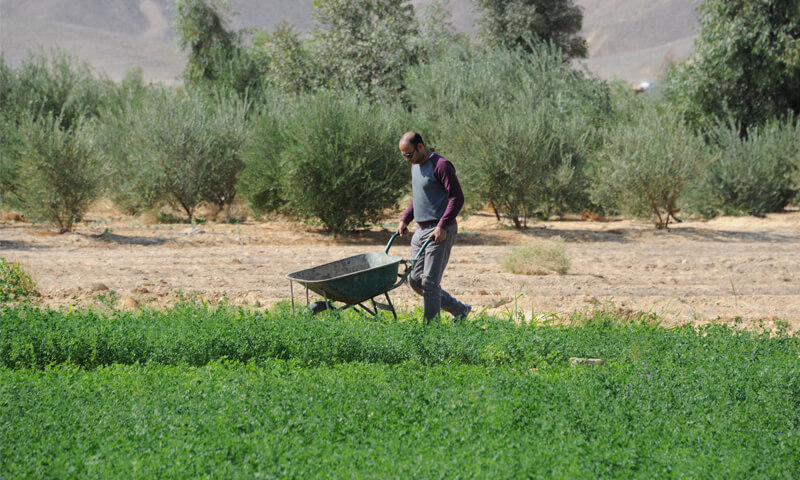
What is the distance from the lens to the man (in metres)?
5.50

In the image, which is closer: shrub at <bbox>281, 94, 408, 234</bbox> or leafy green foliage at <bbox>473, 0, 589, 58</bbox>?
shrub at <bbox>281, 94, 408, 234</bbox>

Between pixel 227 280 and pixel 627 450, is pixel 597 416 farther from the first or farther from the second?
pixel 227 280

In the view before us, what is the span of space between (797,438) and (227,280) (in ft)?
22.6

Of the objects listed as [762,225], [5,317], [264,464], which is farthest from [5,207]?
[762,225]

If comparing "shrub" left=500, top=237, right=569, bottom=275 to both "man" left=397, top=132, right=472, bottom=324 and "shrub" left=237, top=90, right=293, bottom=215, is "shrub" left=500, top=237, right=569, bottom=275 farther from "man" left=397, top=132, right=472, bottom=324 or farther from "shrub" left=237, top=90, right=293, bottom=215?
"shrub" left=237, top=90, right=293, bottom=215

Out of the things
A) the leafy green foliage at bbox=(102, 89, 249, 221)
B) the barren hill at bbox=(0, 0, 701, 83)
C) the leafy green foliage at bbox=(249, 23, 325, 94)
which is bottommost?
the leafy green foliage at bbox=(102, 89, 249, 221)

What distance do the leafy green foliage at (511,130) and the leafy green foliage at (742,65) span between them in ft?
10.5

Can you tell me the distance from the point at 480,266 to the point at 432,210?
5243 millimetres

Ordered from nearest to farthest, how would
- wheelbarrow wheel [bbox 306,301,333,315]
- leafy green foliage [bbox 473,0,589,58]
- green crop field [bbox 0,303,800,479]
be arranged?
green crop field [bbox 0,303,800,479] < wheelbarrow wheel [bbox 306,301,333,315] < leafy green foliage [bbox 473,0,589,58]

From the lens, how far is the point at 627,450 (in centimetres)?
339

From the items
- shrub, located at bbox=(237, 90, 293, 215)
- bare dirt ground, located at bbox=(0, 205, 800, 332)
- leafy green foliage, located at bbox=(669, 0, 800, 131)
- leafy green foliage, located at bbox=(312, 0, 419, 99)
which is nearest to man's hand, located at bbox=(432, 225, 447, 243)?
bare dirt ground, located at bbox=(0, 205, 800, 332)

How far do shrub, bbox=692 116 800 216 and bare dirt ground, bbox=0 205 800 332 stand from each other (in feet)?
6.50

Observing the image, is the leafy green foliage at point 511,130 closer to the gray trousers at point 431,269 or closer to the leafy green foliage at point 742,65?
the leafy green foliage at point 742,65

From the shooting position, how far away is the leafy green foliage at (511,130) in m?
15.2
